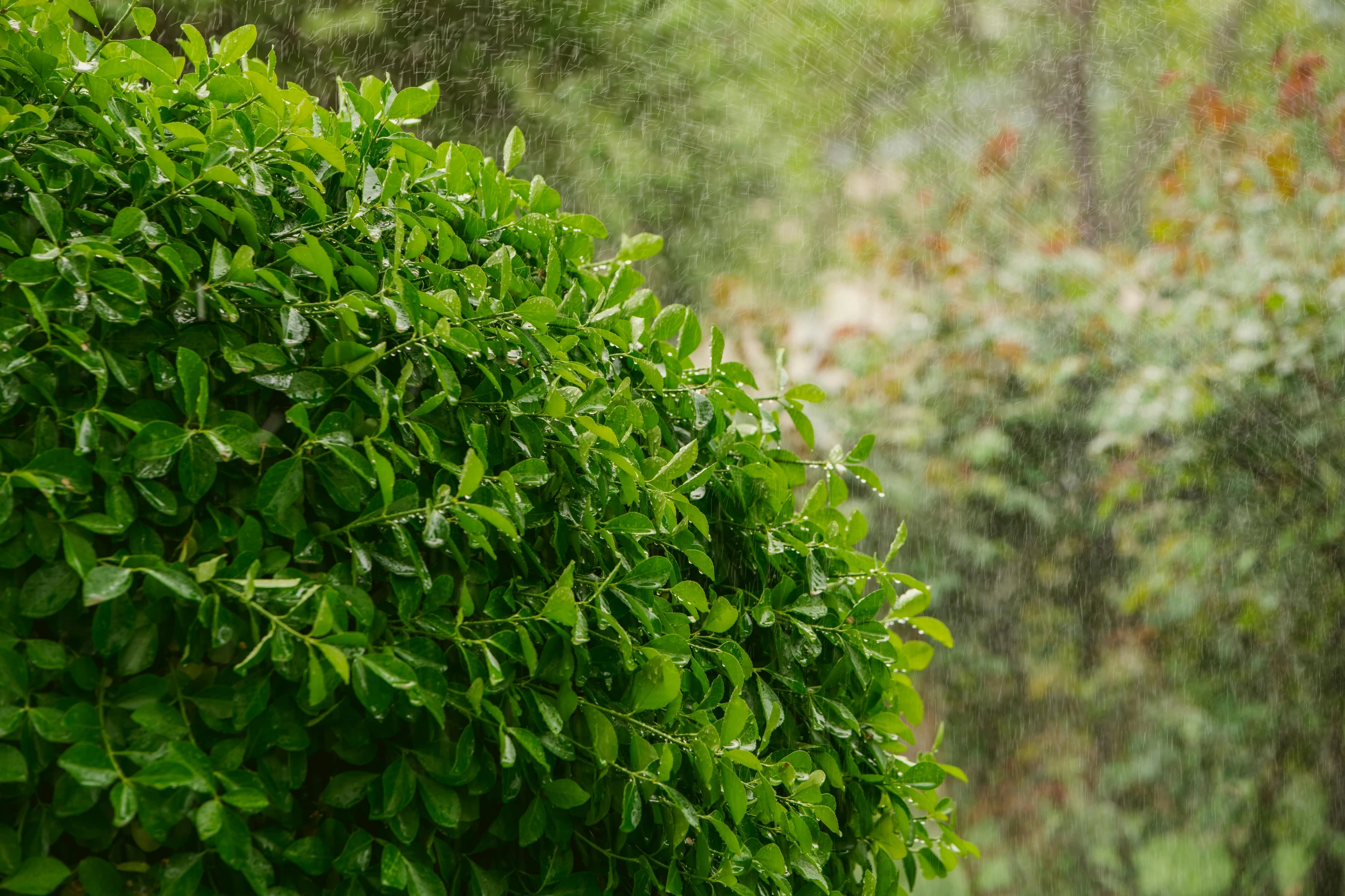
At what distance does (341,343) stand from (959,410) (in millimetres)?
2517

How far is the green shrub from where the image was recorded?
1.72 ft

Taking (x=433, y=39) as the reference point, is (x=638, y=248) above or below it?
above

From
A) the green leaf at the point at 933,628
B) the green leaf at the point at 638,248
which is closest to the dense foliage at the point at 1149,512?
the green leaf at the point at 933,628

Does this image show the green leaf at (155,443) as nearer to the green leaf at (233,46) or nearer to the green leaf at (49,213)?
the green leaf at (49,213)

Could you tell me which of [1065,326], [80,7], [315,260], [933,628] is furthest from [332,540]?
[1065,326]

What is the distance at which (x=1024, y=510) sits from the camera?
9.50ft

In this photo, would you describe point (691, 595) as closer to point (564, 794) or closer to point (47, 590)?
point (564, 794)

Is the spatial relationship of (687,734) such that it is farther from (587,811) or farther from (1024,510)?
(1024,510)

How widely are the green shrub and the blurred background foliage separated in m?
2.28

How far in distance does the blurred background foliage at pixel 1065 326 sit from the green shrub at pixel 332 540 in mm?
2279

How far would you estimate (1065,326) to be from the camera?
2.88 meters

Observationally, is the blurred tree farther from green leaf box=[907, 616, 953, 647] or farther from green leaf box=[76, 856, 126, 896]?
green leaf box=[76, 856, 126, 896]

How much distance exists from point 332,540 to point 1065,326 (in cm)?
262

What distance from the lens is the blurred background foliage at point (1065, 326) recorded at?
8.91ft
